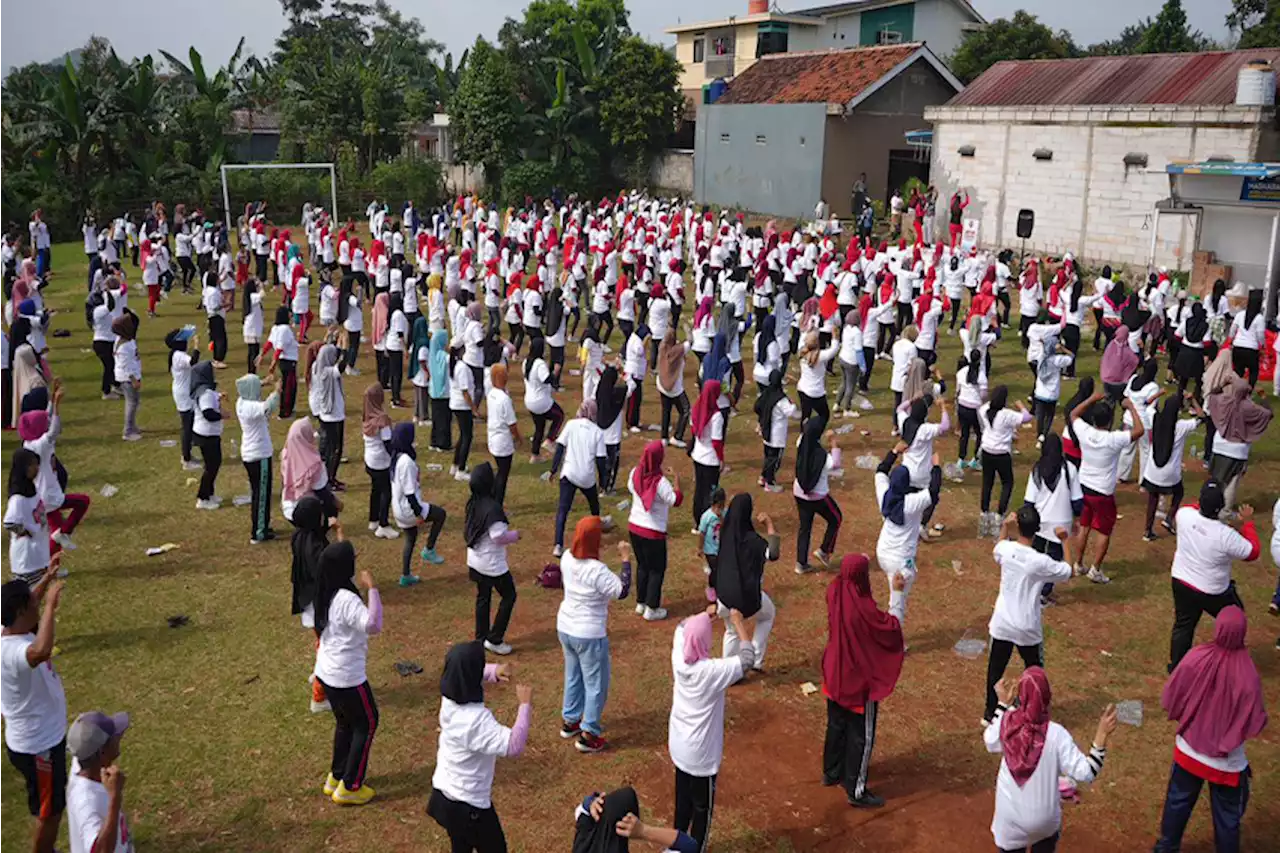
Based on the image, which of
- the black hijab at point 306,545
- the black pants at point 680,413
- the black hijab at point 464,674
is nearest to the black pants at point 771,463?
the black pants at point 680,413

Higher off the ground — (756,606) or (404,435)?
(404,435)

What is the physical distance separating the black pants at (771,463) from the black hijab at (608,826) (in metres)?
6.95

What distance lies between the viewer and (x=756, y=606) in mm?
6840

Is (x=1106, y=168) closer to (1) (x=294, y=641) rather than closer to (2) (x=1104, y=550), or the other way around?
(2) (x=1104, y=550)

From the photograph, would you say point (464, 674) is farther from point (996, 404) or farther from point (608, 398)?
point (996, 404)

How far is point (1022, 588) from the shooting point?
6.39 metres

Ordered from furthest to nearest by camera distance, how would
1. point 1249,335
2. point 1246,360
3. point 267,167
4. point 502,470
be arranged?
point 267,167 < point 1246,360 < point 1249,335 < point 502,470

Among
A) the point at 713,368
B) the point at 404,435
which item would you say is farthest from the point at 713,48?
the point at 404,435

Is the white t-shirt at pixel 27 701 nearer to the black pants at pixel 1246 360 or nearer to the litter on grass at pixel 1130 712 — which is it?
the litter on grass at pixel 1130 712

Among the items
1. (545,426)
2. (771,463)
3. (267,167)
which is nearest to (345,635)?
(771,463)

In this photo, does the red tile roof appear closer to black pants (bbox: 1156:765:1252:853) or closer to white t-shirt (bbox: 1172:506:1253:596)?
white t-shirt (bbox: 1172:506:1253:596)

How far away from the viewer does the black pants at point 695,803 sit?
17.4 feet

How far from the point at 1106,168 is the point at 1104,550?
16685 mm

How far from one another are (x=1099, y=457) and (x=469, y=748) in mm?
6138
